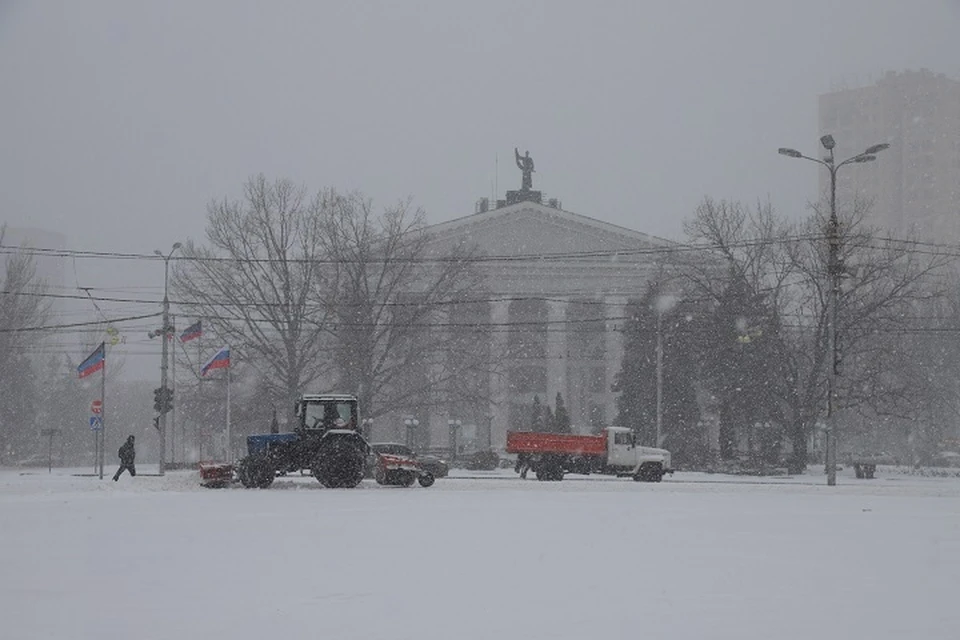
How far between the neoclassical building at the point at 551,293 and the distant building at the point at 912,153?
88.1 m

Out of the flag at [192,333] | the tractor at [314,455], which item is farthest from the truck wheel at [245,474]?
the flag at [192,333]

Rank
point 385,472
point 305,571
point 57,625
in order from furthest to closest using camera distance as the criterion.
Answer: point 385,472, point 305,571, point 57,625

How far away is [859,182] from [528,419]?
4319 inches

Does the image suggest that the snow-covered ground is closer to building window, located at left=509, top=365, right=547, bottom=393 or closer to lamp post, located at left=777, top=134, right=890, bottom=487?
lamp post, located at left=777, top=134, right=890, bottom=487

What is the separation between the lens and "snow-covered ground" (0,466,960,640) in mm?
10969

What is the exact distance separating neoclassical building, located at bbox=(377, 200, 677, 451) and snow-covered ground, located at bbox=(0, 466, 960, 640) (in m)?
61.7

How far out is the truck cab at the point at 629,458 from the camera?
133 ft

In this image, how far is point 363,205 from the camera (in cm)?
6344

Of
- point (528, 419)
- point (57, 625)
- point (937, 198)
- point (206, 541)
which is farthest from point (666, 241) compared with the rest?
point (937, 198)

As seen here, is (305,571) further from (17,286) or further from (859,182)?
(859,182)

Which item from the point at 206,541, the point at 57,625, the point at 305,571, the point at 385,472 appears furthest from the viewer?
the point at 385,472

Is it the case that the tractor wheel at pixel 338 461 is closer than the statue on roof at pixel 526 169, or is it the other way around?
the tractor wheel at pixel 338 461

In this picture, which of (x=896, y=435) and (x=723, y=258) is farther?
(x=896, y=435)

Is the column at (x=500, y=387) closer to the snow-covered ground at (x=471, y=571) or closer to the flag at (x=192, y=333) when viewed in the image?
the flag at (x=192, y=333)
